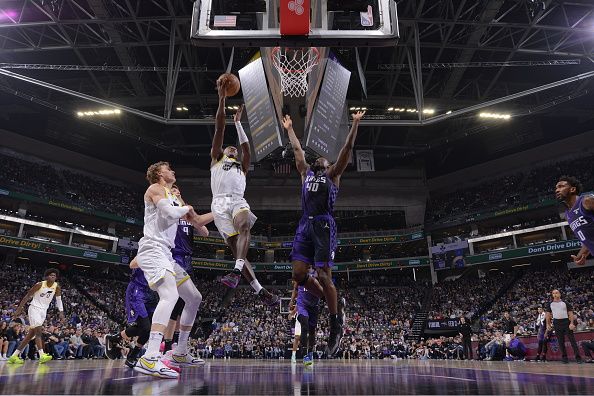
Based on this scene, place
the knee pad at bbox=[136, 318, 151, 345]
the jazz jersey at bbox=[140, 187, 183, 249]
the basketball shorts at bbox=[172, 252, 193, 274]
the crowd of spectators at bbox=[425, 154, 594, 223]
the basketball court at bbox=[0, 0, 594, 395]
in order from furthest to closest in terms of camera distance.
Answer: the crowd of spectators at bbox=[425, 154, 594, 223] < the basketball shorts at bbox=[172, 252, 193, 274] < the knee pad at bbox=[136, 318, 151, 345] < the jazz jersey at bbox=[140, 187, 183, 249] < the basketball court at bbox=[0, 0, 594, 395]

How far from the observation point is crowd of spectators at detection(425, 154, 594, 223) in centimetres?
2825

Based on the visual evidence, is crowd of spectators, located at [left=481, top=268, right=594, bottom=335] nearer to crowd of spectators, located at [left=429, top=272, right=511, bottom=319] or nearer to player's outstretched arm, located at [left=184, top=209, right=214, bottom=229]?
crowd of spectators, located at [left=429, top=272, right=511, bottom=319]

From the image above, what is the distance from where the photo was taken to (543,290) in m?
25.1

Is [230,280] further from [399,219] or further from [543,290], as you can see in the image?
[399,219]

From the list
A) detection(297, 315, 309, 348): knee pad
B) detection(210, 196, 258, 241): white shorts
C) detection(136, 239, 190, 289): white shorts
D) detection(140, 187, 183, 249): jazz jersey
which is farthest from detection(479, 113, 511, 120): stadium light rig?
detection(136, 239, 190, 289): white shorts

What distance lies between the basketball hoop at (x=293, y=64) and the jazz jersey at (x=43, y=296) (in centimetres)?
786

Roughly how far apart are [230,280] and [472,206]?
30543mm

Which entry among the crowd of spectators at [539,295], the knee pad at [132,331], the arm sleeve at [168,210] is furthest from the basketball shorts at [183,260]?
the crowd of spectators at [539,295]

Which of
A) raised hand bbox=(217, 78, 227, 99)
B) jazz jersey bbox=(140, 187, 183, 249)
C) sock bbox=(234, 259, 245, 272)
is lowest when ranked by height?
sock bbox=(234, 259, 245, 272)

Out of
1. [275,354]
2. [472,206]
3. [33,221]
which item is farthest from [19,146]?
[472,206]

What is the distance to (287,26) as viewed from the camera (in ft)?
18.8

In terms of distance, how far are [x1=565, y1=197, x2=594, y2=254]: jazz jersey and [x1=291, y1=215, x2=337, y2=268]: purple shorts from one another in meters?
2.84

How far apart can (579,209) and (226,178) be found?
4191mm

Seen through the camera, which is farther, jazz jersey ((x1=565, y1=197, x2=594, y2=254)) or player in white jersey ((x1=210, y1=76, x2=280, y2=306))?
player in white jersey ((x1=210, y1=76, x2=280, y2=306))
